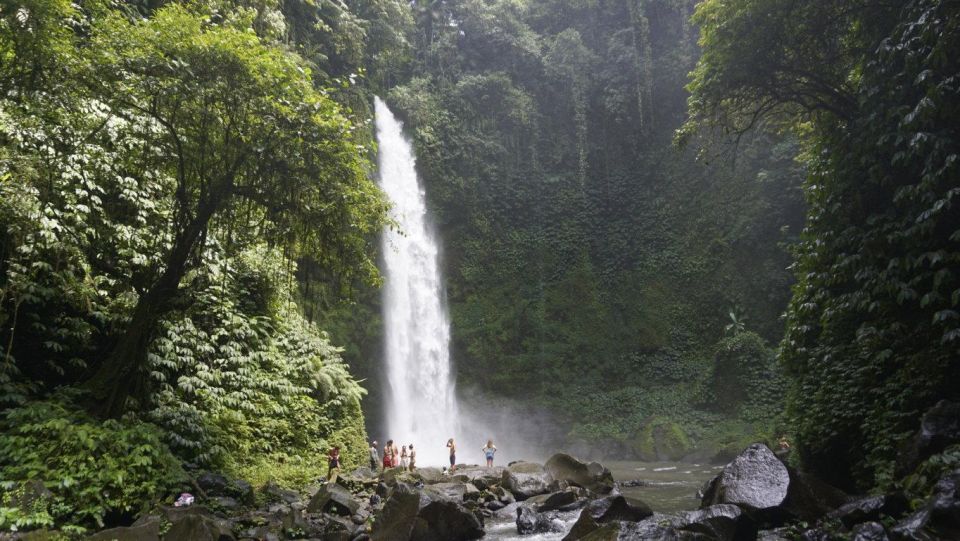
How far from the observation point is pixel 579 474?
11.9 m

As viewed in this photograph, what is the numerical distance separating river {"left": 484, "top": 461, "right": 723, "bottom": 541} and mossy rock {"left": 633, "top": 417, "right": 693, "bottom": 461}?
705mm

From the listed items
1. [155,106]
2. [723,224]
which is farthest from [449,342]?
[155,106]

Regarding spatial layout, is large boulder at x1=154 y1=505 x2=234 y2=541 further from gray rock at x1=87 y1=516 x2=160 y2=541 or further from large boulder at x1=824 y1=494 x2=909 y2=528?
large boulder at x1=824 y1=494 x2=909 y2=528

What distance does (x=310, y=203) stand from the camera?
8797 millimetres

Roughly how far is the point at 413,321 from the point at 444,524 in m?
14.9

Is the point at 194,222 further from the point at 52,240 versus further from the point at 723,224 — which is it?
the point at 723,224

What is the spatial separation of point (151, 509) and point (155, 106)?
518 centimetres

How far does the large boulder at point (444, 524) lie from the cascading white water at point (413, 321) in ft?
39.9

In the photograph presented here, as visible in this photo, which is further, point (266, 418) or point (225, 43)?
point (266, 418)

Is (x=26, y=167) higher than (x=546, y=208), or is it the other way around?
(x=546, y=208)

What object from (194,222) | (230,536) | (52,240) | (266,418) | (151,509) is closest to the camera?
(230,536)

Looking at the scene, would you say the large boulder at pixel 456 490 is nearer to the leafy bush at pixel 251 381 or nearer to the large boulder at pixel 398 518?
the leafy bush at pixel 251 381

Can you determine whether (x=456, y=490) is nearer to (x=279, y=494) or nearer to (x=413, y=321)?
(x=279, y=494)

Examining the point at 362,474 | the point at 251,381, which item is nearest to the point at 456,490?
the point at 362,474
